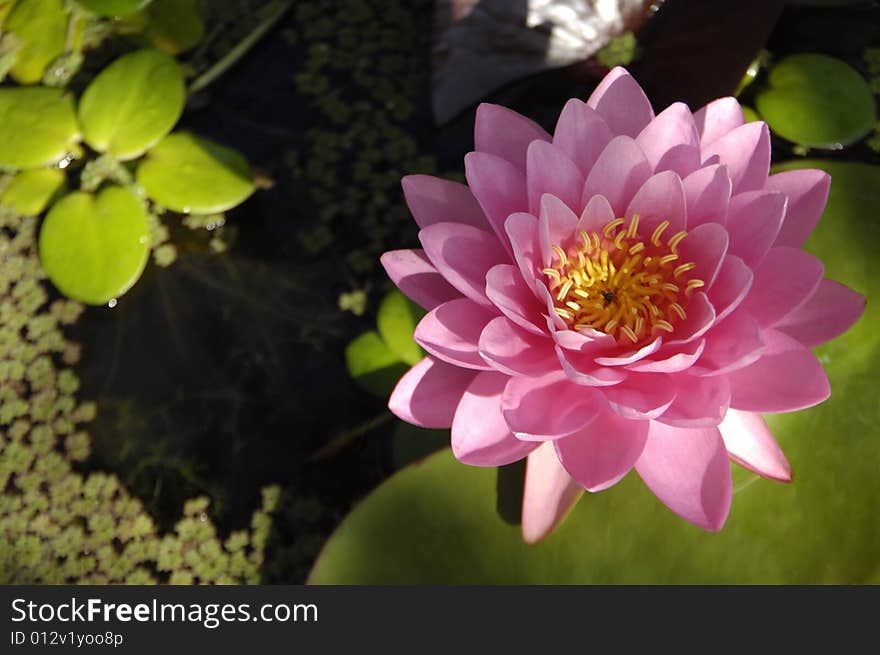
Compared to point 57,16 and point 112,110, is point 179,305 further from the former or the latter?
point 57,16

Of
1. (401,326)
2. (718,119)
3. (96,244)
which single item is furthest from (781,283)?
(96,244)

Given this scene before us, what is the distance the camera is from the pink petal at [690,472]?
1011mm

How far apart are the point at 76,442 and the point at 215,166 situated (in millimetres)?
829

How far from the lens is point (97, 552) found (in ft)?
5.66

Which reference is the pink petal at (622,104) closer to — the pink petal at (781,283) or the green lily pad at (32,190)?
the pink petal at (781,283)

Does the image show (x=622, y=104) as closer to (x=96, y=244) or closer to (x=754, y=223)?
(x=754, y=223)

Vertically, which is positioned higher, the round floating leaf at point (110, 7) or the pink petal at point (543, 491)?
the round floating leaf at point (110, 7)

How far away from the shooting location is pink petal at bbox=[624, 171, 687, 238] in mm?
1061

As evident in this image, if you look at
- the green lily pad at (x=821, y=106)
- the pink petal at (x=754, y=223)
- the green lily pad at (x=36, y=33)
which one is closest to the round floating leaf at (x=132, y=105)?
the green lily pad at (x=36, y=33)

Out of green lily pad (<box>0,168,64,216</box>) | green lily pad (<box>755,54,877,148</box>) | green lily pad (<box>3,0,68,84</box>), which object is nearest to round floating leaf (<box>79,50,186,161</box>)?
green lily pad (<box>0,168,64,216</box>)

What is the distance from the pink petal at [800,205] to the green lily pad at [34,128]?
1862 millimetres

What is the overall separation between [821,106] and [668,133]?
3.54ft

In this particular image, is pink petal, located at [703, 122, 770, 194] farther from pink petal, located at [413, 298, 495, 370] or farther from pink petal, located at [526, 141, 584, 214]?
pink petal, located at [413, 298, 495, 370]

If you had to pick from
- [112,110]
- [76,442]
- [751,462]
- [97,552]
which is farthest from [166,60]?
[751,462]
